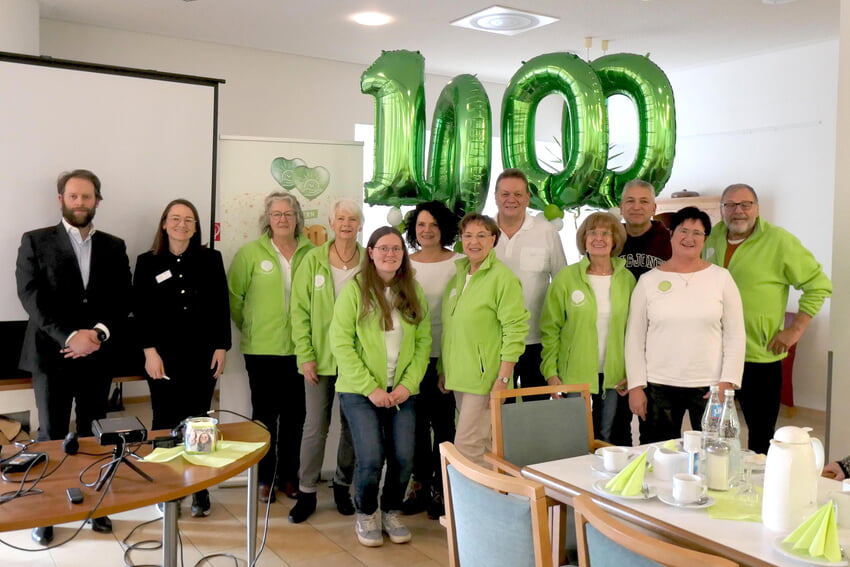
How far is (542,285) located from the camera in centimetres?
348

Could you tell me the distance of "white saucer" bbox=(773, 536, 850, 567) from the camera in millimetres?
1516

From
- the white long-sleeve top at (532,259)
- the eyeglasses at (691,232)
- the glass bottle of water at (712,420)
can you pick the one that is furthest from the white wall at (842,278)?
the glass bottle of water at (712,420)

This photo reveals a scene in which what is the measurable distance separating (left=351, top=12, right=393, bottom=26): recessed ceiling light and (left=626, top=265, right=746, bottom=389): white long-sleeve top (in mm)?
3010

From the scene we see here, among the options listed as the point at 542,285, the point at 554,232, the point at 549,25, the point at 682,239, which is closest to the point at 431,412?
the point at 542,285

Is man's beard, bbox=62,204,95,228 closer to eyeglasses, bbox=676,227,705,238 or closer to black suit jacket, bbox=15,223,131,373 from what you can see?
black suit jacket, bbox=15,223,131,373

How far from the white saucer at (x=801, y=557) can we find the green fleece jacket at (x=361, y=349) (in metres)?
1.73

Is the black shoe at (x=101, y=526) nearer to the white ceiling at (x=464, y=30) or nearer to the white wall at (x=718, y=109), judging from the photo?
the white ceiling at (x=464, y=30)

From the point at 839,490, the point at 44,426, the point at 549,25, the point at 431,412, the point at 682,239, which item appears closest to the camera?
the point at 839,490

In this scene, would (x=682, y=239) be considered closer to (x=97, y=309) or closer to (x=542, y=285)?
(x=542, y=285)

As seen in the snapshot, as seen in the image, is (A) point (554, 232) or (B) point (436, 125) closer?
(A) point (554, 232)

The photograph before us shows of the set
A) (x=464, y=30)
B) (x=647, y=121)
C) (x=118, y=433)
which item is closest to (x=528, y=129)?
(x=647, y=121)

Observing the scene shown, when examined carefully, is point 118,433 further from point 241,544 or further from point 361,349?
point 241,544

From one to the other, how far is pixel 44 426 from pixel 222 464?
→ 1628mm

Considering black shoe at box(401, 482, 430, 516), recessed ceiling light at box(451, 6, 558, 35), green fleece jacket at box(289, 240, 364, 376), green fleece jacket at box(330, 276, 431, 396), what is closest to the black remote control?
green fleece jacket at box(330, 276, 431, 396)
